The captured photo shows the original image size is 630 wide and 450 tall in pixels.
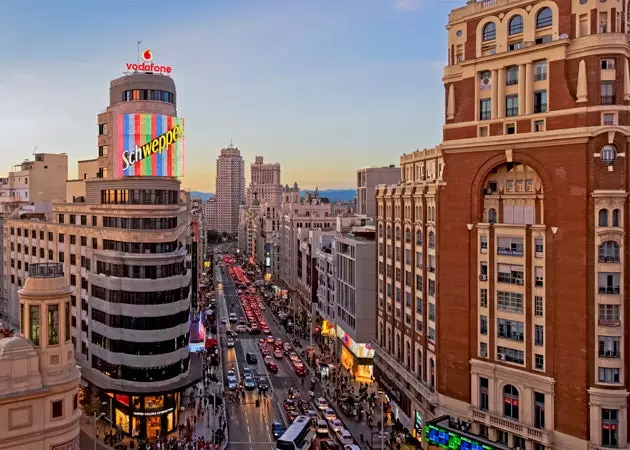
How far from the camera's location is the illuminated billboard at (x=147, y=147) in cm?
6619

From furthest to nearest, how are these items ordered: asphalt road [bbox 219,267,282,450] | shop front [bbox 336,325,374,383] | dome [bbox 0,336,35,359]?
shop front [bbox 336,325,374,383]
asphalt road [bbox 219,267,282,450]
dome [bbox 0,336,35,359]

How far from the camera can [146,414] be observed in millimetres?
64562

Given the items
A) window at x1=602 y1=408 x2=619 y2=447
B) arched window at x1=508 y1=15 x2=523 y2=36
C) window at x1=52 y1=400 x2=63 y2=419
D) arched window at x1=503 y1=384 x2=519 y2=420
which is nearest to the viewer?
window at x1=52 y1=400 x2=63 y2=419

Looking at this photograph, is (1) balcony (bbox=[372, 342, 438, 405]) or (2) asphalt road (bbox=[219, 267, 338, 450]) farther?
(2) asphalt road (bbox=[219, 267, 338, 450])

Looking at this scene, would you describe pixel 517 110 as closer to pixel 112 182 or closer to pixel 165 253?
pixel 165 253

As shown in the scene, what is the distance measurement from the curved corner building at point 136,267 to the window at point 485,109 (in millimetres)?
33752

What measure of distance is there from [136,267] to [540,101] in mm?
42634

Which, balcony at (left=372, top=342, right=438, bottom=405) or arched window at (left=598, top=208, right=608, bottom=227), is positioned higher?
arched window at (left=598, top=208, right=608, bottom=227)

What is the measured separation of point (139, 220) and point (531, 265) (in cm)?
3975

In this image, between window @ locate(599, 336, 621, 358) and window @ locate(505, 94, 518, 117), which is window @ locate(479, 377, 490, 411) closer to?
window @ locate(599, 336, 621, 358)

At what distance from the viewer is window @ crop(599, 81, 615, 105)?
45031mm

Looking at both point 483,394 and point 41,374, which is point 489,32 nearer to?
point 483,394

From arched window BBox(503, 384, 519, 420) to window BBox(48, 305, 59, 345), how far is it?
1357 inches

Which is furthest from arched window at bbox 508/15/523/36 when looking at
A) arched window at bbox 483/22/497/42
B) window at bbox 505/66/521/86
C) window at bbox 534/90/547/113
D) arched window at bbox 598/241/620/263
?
arched window at bbox 598/241/620/263
